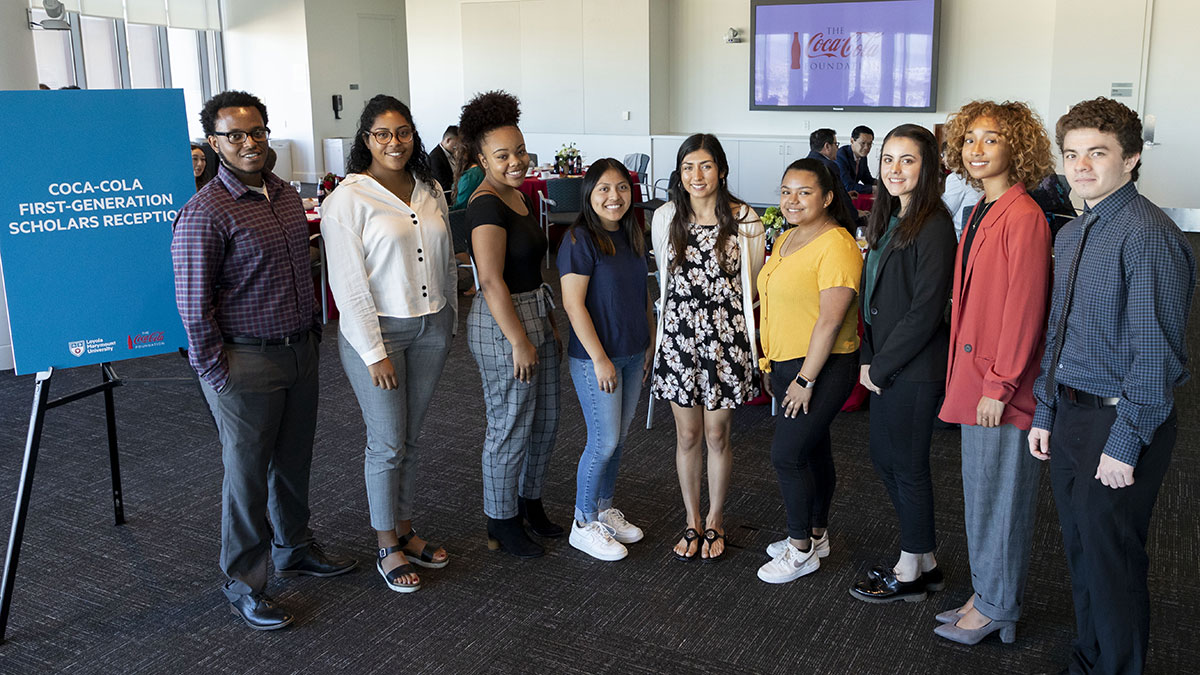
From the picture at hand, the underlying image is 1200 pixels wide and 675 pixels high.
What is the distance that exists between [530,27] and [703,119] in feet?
9.12

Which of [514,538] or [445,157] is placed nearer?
[514,538]

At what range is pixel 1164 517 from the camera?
3.76 m

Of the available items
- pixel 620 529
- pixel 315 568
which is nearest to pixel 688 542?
pixel 620 529

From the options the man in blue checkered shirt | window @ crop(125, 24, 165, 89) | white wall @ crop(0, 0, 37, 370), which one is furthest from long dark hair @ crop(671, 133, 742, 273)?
window @ crop(125, 24, 165, 89)

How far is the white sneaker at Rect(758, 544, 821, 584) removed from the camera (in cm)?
327

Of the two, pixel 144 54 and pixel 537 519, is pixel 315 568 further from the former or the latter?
pixel 144 54

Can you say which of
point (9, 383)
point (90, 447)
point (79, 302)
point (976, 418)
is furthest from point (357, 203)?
point (9, 383)

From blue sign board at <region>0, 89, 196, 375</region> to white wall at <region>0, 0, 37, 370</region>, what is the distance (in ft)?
11.2

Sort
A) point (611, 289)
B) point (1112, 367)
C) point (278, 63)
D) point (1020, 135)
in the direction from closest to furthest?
point (1112, 367), point (1020, 135), point (611, 289), point (278, 63)

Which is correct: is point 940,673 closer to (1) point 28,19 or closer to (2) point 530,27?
(1) point 28,19

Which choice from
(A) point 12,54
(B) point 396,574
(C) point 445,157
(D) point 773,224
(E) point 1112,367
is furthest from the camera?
(C) point 445,157

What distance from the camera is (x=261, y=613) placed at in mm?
3020

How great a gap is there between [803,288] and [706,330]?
14.2 inches

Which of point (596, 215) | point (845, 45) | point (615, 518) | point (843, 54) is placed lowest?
point (615, 518)
